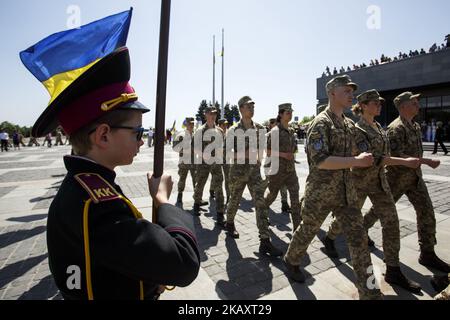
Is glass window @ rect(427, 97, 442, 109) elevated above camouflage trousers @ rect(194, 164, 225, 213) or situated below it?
above

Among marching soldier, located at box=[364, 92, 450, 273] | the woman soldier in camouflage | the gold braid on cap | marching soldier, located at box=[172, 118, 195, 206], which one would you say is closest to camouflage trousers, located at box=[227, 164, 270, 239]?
the woman soldier in camouflage

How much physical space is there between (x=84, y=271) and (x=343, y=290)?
2.83 metres

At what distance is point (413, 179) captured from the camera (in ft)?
11.6

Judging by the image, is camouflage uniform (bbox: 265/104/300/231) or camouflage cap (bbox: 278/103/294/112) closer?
camouflage uniform (bbox: 265/104/300/231)

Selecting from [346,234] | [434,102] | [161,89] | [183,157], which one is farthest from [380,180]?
[434,102]

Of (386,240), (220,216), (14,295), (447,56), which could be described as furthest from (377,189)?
(447,56)

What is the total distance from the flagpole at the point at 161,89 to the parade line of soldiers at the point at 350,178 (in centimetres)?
179

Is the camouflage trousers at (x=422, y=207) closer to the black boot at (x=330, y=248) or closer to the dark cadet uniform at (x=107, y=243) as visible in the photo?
the black boot at (x=330, y=248)

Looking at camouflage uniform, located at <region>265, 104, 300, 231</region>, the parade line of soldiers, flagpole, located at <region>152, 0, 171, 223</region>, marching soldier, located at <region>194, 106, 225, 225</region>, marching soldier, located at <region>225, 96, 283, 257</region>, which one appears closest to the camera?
flagpole, located at <region>152, 0, 171, 223</region>

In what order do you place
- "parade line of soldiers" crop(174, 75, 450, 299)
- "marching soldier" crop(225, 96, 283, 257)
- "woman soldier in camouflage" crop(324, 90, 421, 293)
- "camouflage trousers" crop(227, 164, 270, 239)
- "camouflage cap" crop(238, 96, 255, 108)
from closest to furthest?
"parade line of soldiers" crop(174, 75, 450, 299) < "woman soldier in camouflage" crop(324, 90, 421, 293) < "camouflage trousers" crop(227, 164, 270, 239) < "marching soldier" crop(225, 96, 283, 257) < "camouflage cap" crop(238, 96, 255, 108)

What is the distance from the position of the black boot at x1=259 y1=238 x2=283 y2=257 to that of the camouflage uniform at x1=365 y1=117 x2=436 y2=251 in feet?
4.40

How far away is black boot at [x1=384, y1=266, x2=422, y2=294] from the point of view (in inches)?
115

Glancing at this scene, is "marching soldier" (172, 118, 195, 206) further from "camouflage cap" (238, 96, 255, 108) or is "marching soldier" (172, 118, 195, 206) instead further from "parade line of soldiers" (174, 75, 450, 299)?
"camouflage cap" (238, 96, 255, 108)

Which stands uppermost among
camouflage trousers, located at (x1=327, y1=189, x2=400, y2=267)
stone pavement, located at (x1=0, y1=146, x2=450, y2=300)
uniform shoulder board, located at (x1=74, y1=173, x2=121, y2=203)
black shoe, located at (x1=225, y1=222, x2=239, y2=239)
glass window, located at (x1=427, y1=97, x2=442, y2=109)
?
glass window, located at (x1=427, y1=97, x2=442, y2=109)
